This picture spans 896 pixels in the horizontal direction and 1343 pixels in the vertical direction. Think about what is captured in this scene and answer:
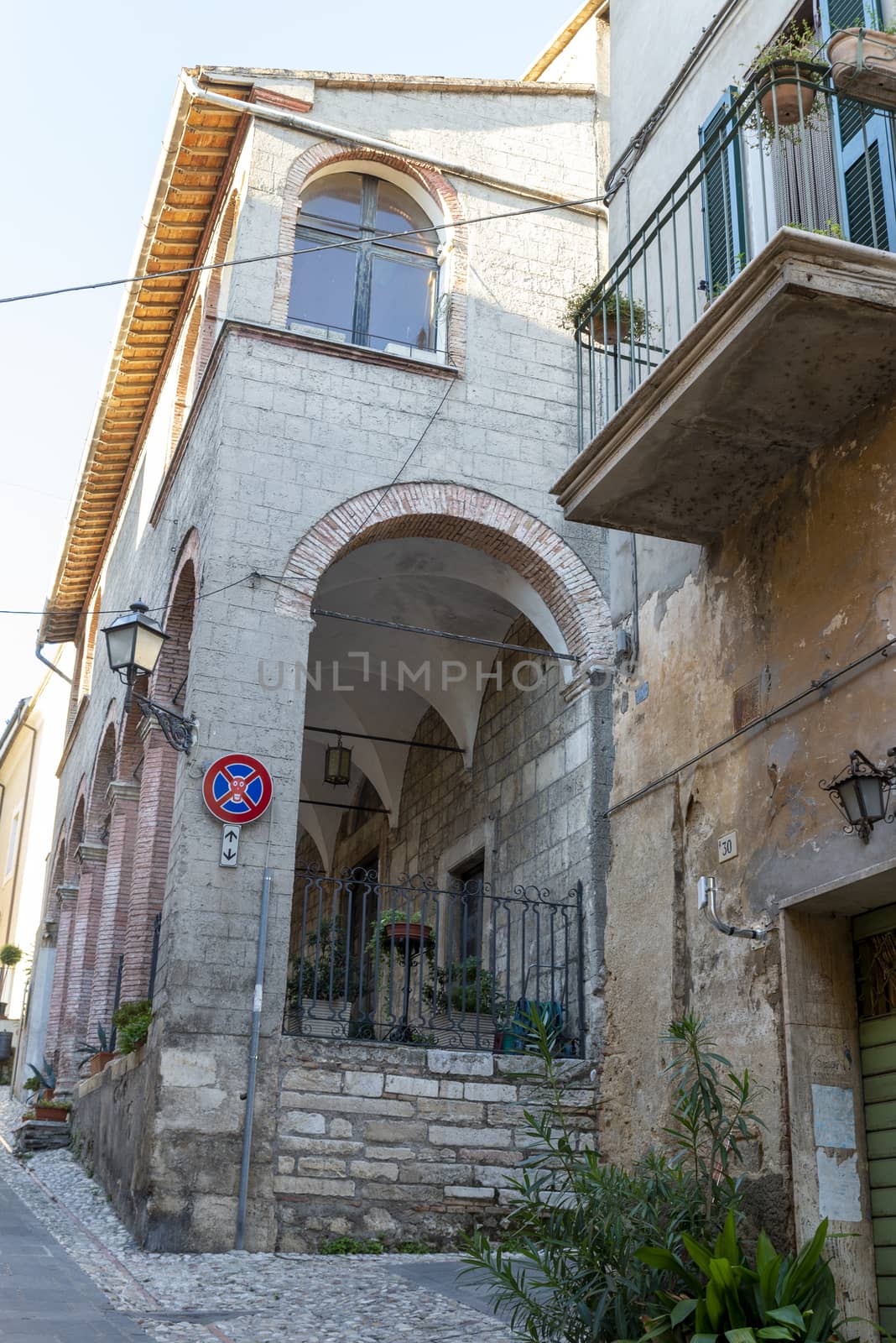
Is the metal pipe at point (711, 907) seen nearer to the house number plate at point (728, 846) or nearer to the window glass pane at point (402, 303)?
the house number plate at point (728, 846)

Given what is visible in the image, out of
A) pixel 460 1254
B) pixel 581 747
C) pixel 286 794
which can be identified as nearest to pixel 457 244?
pixel 581 747

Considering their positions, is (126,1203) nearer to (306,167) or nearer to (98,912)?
(98,912)

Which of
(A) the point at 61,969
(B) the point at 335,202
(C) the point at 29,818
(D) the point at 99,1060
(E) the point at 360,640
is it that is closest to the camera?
(B) the point at 335,202

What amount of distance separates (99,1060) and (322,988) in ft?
6.83

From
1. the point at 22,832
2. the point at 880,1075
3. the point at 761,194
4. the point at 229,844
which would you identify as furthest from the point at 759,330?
the point at 22,832

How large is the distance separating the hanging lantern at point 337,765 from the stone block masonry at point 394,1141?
5265mm

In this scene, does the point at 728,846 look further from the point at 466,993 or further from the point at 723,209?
→ the point at 723,209

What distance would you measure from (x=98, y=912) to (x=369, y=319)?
7568 millimetres

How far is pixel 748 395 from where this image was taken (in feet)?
20.3

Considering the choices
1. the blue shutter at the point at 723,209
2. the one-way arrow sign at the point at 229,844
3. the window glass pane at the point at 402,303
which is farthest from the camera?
the window glass pane at the point at 402,303

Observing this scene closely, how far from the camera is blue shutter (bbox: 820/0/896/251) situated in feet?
20.3

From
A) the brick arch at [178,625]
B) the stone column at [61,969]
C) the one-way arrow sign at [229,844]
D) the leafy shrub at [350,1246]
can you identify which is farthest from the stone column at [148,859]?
the stone column at [61,969]

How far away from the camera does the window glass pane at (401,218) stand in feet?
36.8

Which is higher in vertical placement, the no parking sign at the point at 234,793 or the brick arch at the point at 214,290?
the brick arch at the point at 214,290
